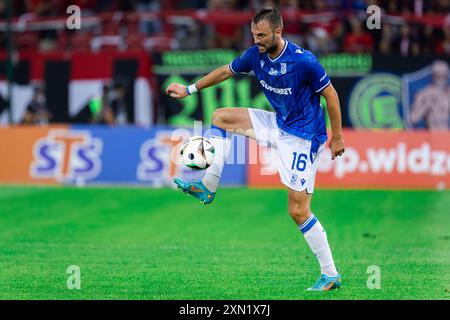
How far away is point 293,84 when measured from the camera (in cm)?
1065

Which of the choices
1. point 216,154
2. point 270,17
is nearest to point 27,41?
point 216,154

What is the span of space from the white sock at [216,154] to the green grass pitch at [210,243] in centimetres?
103

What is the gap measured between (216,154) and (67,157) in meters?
11.3

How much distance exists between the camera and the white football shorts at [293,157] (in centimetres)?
1073

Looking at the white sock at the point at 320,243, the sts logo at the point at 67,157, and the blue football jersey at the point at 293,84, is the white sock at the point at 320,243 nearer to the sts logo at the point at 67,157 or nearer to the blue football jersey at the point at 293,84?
the blue football jersey at the point at 293,84

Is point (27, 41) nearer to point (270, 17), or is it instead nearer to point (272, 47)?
point (272, 47)

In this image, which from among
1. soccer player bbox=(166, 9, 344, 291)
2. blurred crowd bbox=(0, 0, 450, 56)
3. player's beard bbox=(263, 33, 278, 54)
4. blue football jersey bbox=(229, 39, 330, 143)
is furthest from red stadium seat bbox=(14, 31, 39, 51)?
player's beard bbox=(263, 33, 278, 54)

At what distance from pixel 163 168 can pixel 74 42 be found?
5.70 metres

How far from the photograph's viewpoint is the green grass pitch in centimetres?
1092

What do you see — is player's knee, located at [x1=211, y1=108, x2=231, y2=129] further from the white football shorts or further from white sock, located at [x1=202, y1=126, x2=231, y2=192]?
the white football shorts

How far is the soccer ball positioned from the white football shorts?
21.3 inches

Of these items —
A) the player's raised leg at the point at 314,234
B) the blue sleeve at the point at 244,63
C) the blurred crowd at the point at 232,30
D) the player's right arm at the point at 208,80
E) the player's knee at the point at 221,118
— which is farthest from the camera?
the blurred crowd at the point at 232,30

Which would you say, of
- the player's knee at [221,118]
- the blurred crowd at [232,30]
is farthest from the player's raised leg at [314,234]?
the blurred crowd at [232,30]

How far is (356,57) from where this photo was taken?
2388 centimetres
